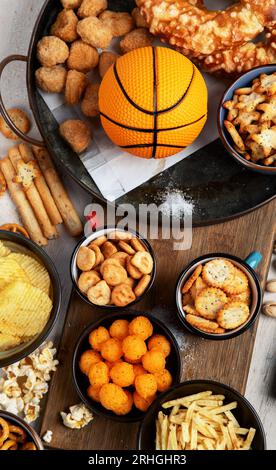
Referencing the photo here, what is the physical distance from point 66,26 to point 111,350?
979 mm

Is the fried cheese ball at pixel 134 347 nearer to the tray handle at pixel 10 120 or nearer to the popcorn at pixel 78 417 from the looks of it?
the popcorn at pixel 78 417

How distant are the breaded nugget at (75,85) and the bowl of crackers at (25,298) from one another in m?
0.45

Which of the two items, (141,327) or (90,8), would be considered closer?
(141,327)

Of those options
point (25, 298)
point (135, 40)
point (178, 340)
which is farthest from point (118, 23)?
point (178, 340)

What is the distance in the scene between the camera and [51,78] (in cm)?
208

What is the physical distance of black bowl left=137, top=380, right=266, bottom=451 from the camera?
6.03ft

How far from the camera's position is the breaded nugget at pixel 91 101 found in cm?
208

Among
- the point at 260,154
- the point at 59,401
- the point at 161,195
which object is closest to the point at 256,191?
the point at 260,154

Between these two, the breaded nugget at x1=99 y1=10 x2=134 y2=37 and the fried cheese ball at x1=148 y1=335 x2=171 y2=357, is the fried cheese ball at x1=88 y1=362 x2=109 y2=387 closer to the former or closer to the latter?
the fried cheese ball at x1=148 y1=335 x2=171 y2=357

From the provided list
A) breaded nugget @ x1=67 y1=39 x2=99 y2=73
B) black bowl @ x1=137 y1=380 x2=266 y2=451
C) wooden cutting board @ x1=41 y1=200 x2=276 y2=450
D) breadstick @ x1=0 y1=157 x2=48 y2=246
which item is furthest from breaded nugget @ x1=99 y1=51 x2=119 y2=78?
black bowl @ x1=137 y1=380 x2=266 y2=451

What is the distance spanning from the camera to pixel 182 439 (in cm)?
182

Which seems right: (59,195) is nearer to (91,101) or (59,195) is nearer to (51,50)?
(91,101)

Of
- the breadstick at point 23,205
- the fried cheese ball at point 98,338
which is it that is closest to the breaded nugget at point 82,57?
the breadstick at point 23,205
